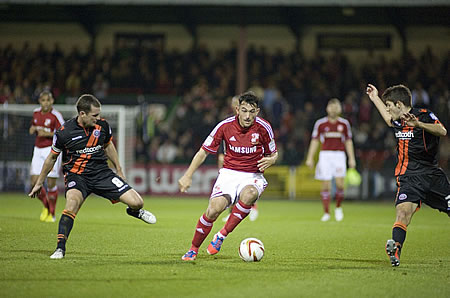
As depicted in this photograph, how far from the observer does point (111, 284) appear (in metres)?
6.18

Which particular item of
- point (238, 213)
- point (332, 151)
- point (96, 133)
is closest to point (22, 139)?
point (332, 151)

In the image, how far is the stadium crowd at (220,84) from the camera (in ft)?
72.0

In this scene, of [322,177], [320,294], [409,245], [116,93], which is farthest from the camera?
[116,93]

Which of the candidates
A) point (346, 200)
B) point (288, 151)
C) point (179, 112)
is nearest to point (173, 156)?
point (179, 112)

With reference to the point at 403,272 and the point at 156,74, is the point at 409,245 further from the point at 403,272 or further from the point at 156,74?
the point at 156,74

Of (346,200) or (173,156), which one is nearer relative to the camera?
(346,200)

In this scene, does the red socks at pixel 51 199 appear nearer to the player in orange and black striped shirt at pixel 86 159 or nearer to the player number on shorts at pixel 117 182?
the player in orange and black striped shirt at pixel 86 159

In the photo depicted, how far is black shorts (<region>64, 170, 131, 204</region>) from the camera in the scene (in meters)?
8.41

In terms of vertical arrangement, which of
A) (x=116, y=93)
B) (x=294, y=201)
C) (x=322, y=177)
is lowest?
(x=294, y=201)

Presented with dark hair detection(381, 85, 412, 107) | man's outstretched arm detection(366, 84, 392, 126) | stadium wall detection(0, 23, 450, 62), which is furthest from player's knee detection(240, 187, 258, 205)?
stadium wall detection(0, 23, 450, 62)

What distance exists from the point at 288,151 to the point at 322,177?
22.7 feet

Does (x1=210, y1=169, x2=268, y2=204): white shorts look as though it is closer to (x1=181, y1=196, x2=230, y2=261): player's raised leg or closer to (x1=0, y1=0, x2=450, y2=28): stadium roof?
(x1=181, y1=196, x2=230, y2=261): player's raised leg

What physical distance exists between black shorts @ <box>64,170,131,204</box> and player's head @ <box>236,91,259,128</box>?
70.8 inches

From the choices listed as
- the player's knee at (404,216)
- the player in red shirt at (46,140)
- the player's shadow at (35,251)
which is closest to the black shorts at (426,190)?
the player's knee at (404,216)
